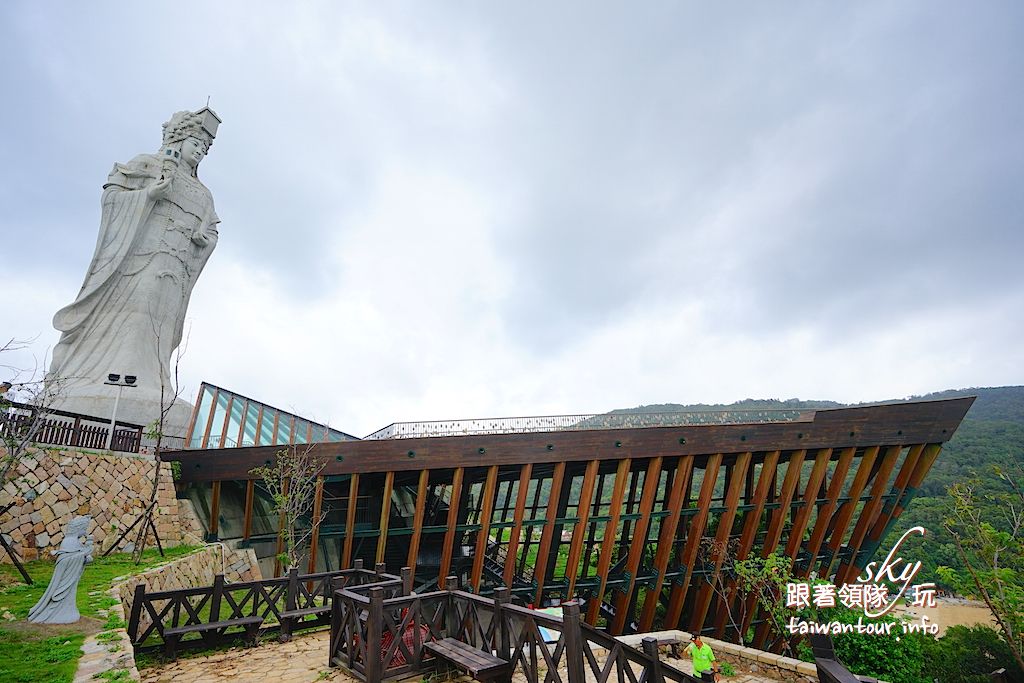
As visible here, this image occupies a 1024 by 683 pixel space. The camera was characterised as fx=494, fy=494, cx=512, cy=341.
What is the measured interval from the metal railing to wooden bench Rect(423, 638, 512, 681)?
27.9ft

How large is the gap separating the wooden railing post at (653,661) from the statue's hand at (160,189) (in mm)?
19718

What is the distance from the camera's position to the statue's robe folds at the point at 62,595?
6199 mm

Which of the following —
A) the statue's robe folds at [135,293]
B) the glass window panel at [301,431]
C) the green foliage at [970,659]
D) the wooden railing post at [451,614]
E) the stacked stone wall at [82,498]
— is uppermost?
the statue's robe folds at [135,293]

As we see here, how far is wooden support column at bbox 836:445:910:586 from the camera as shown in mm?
16500

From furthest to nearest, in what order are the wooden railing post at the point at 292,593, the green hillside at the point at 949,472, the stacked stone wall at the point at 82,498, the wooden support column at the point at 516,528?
the green hillside at the point at 949,472 < the wooden support column at the point at 516,528 < the stacked stone wall at the point at 82,498 < the wooden railing post at the point at 292,593

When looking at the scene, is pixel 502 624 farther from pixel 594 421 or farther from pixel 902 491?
pixel 902 491

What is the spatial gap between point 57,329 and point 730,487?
21.6 metres

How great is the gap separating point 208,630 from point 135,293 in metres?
13.5

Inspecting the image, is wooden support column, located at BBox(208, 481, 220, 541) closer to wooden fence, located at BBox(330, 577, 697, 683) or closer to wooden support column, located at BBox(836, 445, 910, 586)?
wooden fence, located at BBox(330, 577, 697, 683)

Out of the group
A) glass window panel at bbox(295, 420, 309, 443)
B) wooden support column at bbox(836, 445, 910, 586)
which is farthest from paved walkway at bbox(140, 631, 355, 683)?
wooden support column at bbox(836, 445, 910, 586)

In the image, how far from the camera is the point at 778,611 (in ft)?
38.2

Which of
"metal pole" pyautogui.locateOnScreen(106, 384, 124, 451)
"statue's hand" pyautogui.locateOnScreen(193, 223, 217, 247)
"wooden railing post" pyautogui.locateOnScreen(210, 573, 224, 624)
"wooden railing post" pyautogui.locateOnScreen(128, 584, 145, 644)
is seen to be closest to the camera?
"wooden railing post" pyautogui.locateOnScreen(128, 584, 145, 644)

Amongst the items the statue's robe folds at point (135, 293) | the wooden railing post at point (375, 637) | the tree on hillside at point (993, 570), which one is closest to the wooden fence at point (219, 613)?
the wooden railing post at point (375, 637)

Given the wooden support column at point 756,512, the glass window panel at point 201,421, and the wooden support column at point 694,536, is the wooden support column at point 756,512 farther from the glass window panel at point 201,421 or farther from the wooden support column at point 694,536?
the glass window panel at point 201,421
